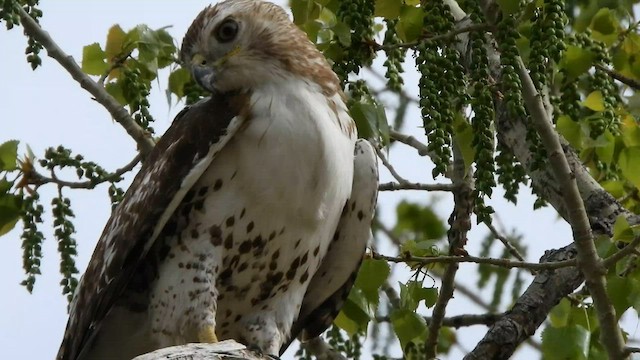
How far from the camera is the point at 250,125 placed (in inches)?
207

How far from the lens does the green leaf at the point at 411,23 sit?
203 inches

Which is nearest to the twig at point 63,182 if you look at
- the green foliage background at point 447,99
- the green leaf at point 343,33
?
the green foliage background at point 447,99

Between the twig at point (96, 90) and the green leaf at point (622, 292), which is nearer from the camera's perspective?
the green leaf at point (622, 292)

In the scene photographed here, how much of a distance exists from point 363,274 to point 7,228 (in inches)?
58.6

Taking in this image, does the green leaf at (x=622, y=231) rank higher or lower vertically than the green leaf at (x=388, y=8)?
lower

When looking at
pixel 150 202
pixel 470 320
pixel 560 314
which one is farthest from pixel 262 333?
pixel 470 320

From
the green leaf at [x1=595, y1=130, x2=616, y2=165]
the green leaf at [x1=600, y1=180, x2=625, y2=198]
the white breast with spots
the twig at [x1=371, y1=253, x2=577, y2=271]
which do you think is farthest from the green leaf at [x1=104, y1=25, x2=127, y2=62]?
the green leaf at [x1=600, y1=180, x2=625, y2=198]

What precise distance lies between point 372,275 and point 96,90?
1419 millimetres

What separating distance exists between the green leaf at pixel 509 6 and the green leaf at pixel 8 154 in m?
2.18

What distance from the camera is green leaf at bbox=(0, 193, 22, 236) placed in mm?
5695

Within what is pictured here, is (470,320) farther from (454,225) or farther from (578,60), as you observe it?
(578,60)

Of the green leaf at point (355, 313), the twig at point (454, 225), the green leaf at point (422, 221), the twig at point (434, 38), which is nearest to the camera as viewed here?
the twig at point (434, 38)

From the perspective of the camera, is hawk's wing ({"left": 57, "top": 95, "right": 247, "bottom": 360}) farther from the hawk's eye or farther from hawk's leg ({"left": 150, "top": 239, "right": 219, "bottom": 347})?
the hawk's eye

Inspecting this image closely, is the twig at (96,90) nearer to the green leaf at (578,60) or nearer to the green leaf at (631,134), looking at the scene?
the green leaf at (578,60)
